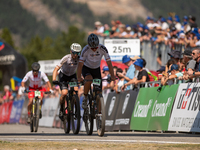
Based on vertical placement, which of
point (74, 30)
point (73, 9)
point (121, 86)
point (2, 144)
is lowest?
point (2, 144)

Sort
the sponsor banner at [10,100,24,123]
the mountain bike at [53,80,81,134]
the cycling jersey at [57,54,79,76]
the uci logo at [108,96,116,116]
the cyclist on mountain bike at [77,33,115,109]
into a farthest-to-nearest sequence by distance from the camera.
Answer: the sponsor banner at [10,100,24,123] → the uci logo at [108,96,116,116] → the cycling jersey at [57,54,79,76] → the mountain bike at [53,80,81,134] → the cyclist on mountain bike at [77,33,115,109]

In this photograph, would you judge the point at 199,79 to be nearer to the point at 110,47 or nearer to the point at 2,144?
the point at 2,144

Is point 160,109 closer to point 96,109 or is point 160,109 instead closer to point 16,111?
point 96,109

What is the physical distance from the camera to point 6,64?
33156 millimetres

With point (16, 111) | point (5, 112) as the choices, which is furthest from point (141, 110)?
point (5, 112)

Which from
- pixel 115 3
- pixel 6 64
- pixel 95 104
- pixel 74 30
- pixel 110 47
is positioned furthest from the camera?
pixel 115 3

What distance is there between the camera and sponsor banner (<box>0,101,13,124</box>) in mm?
29641

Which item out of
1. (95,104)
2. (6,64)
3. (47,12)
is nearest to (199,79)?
(95,104)

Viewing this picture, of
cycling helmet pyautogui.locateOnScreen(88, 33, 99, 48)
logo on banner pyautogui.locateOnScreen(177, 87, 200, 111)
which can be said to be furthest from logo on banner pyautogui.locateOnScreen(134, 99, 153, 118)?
cycling helmet pyautogui.locateOnScreen(88, 33, 99, 48)

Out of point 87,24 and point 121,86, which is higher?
point 87,24

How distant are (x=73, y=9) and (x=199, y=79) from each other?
11332 cm

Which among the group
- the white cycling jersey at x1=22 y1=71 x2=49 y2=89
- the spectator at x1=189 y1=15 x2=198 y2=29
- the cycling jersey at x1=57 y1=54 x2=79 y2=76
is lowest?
the white cycling jersey at x1=22 y1=71 x2=49 y2=89

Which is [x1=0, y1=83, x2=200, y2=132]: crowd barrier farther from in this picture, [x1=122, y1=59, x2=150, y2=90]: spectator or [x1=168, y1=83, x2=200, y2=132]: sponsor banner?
[x1=122, y1=59, x2=150, y2=90]: spectator

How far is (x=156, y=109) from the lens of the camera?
12586 millimetres
